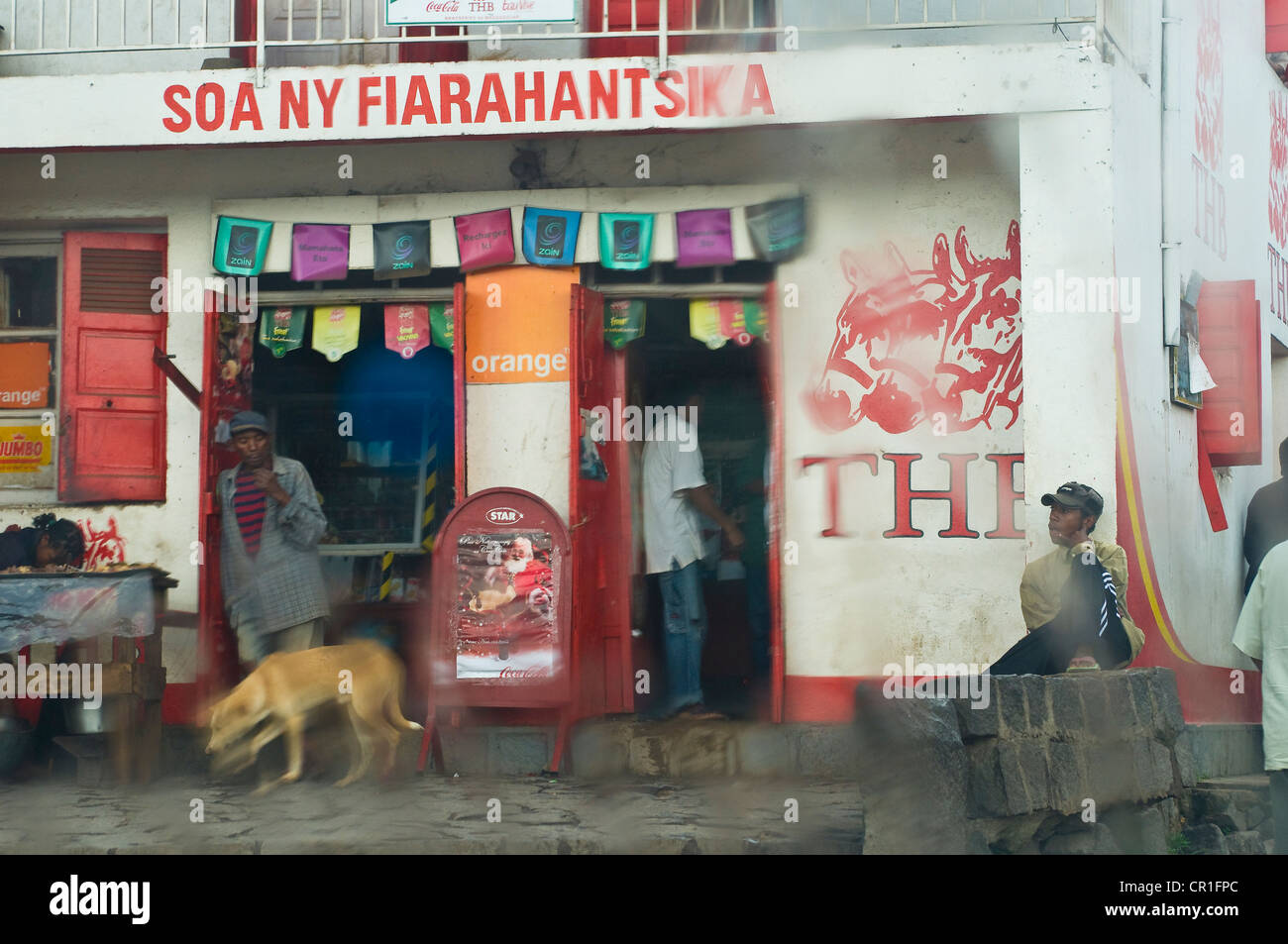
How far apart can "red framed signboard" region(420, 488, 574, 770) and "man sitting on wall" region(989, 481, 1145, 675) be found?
7.41 feet

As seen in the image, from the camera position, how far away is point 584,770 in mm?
8188

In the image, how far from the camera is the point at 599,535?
863 cm

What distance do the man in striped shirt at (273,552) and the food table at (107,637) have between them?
46 centimetres

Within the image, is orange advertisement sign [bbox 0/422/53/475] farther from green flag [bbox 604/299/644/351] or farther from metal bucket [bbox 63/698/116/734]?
green flag [bbox 604/299/644/351]

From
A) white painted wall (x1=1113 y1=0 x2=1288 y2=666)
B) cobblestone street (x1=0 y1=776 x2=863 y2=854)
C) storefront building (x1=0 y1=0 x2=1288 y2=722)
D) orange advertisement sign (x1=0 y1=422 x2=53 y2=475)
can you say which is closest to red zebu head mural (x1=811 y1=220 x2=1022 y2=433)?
storefront building (x1=0 y1=0 x2=1288 y2=722)

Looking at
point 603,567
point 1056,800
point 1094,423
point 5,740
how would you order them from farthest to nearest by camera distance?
point 603,567
point 5,740
point 1094,423
point 1056,800

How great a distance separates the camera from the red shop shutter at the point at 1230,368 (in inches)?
369

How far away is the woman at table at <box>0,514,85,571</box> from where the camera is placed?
8.39m

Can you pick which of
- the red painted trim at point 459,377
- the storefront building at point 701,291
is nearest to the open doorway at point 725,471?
the storefront building at point 701,291

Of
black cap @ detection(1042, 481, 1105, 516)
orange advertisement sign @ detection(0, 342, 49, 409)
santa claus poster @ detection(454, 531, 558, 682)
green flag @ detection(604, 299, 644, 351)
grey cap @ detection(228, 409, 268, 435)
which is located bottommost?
santa claus poster @ detection(454, 531, 558, 682)

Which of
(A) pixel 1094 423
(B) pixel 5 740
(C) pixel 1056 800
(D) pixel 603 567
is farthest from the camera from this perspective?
(D) pixel 603 567
